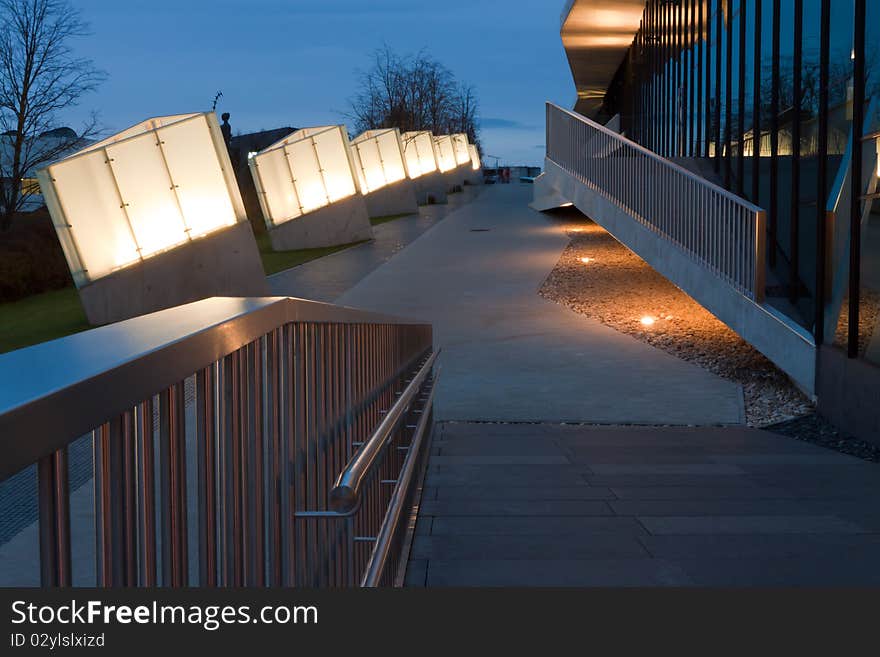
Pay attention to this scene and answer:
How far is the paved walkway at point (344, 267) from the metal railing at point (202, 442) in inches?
451

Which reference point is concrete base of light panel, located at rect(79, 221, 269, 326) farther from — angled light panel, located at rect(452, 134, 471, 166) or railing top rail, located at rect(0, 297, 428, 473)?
angled light panel, located at rect(452, 134, 471, 166)

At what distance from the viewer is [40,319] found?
1983cm

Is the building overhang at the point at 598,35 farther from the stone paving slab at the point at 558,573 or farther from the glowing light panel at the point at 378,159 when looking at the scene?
the stone paving slab at the point at 558,573

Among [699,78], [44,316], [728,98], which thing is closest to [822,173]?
[728,98]

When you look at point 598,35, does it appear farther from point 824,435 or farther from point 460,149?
point 460,149

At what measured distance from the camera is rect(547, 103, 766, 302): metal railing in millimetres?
12492

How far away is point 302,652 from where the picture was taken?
1.63m

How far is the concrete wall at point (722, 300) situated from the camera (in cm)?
1135

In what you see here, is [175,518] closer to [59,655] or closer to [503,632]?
[59,655]

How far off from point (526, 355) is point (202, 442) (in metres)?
13.6

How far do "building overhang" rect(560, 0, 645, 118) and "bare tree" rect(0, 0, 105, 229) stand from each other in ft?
50.6

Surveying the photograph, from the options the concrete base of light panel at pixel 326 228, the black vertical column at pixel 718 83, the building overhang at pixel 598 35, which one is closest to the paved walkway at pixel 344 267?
the concrete base of light panel at pixel 326 228

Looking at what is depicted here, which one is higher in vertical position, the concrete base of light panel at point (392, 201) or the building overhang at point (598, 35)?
the building overhang at point (598, 35)

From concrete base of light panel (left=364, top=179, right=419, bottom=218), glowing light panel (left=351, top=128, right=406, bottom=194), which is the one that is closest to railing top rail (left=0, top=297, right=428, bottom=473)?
glowing light panel (left=351, top=128, right=406, bottom=194)
